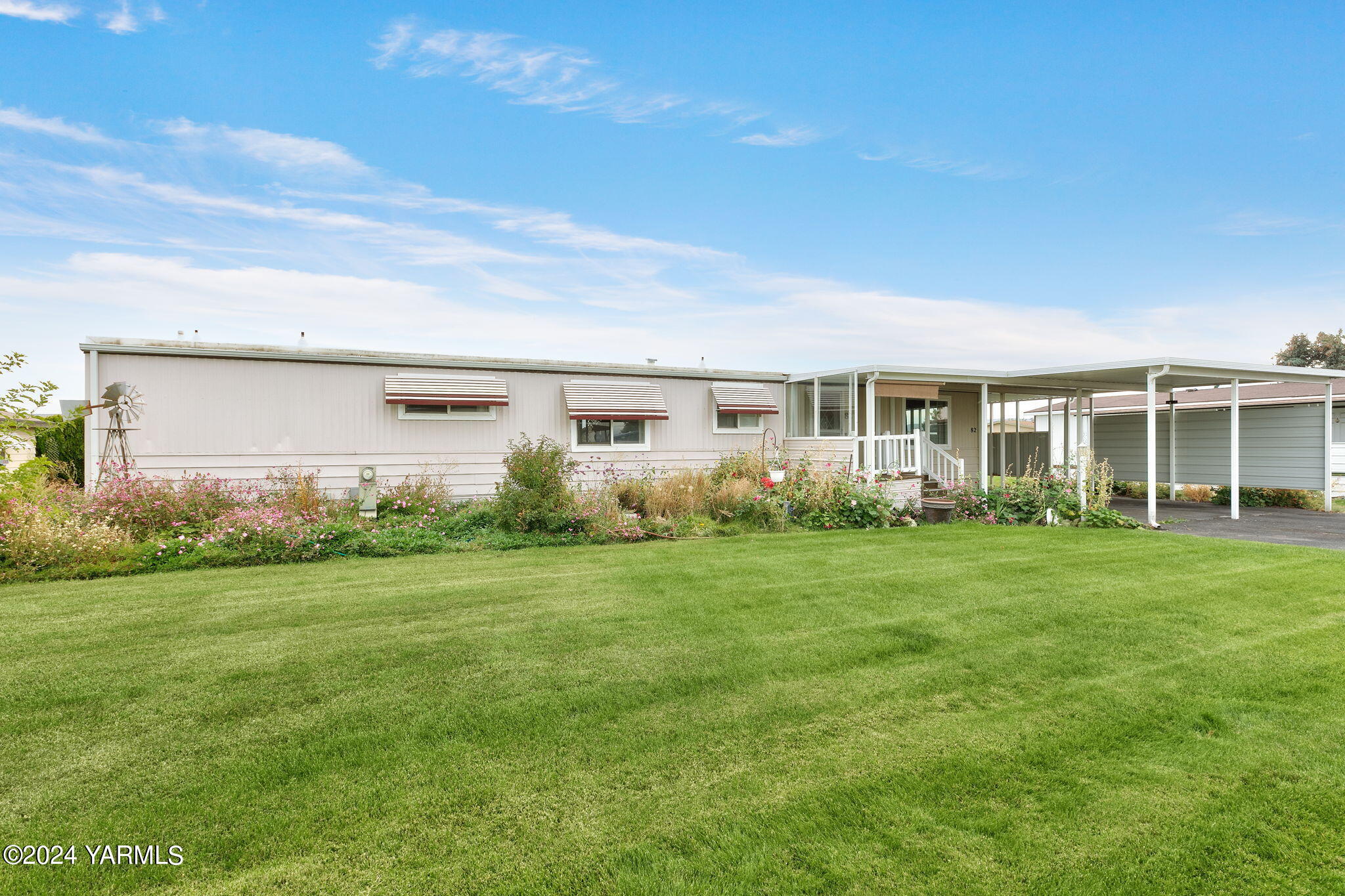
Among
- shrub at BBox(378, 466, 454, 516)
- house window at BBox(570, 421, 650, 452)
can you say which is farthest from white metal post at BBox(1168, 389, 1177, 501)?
shrub at BBox(378, 466, 454, 516)

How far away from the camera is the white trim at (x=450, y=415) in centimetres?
1070

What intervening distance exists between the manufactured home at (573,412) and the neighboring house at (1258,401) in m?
0.32

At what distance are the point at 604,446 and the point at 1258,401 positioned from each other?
14.4m

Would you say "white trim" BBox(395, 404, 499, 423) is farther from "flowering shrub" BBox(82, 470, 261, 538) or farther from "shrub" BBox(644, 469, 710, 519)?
"shrub" BBox(644, 469, 710, 519)

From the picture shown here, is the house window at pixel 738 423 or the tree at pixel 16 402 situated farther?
the house window at pixel 738 423

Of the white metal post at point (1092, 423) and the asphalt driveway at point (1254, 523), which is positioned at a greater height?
the white metal post at point (1092, 423)

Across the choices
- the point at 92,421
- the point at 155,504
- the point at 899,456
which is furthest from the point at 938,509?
the point at 92,421

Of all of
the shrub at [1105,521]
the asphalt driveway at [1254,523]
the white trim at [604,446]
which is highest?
the white trim at [604,446]

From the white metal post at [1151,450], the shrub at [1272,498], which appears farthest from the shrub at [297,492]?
the shrub at [1272,498]

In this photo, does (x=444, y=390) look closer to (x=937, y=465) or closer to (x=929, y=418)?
(x=937, y=465)

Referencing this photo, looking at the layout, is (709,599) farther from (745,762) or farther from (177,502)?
(177,502)

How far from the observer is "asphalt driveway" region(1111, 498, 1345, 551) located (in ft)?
29.4

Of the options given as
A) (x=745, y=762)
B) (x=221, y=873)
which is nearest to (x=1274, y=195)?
(x=745, y=762)

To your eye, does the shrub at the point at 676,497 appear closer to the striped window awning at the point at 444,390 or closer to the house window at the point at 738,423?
the house window at the point at 738,423
